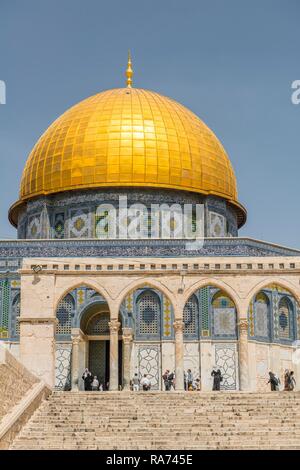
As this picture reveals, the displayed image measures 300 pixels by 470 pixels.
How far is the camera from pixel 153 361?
22109mm

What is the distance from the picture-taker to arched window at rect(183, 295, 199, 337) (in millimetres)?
22266

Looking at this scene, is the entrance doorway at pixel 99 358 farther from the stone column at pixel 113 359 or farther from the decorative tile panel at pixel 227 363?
the stone column at pixel 113 359

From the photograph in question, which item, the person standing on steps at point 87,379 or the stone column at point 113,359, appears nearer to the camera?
the stone column at point 113,359

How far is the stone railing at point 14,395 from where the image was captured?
492 inches

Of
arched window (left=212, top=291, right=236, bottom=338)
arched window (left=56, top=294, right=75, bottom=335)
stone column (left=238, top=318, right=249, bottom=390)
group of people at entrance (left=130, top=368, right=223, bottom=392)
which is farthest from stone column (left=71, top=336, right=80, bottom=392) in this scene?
stone column (left=238, top=318, right=249, bottom=390)

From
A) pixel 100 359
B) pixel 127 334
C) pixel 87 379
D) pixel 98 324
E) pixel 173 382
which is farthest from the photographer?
pixel 98 324

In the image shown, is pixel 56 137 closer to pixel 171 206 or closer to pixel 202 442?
pixel 171 206

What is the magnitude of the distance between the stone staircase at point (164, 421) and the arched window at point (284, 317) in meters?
7.77

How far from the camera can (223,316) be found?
22.3m

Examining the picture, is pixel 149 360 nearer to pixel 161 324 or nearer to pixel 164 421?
pixel 161 324

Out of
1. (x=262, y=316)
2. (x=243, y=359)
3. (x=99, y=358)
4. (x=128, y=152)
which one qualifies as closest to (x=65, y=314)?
(x=99, y=358)

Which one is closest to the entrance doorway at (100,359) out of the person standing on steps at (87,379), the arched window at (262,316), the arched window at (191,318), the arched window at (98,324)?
the arched window at (98,324)

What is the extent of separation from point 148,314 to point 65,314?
1.98 metres
